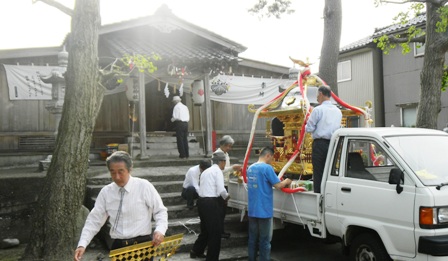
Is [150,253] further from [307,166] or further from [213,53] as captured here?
[213,53]

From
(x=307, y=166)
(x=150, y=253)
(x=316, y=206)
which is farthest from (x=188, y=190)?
(x=150, y=253)

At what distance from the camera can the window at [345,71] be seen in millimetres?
22891

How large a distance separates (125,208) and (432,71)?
8.87 m

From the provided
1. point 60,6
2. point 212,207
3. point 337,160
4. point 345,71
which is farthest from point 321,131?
point 345,71

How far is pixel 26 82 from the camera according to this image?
1330cm

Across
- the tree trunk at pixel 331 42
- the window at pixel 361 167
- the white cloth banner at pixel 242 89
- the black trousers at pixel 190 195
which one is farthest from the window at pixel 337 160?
the white cloth banner at pixel 242 89

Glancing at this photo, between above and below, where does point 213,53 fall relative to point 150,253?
above

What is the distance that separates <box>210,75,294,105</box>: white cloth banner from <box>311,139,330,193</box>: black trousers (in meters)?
9.20

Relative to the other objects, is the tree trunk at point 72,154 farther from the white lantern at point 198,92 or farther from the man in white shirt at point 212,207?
the white lantern at point 198,92

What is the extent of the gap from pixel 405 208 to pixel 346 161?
1.20m

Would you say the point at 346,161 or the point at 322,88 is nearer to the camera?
the point at 346,161

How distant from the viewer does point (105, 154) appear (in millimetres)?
14344

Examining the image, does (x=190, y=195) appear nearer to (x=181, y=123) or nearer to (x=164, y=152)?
(x=181, y=123)

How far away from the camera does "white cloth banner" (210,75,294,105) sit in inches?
620
